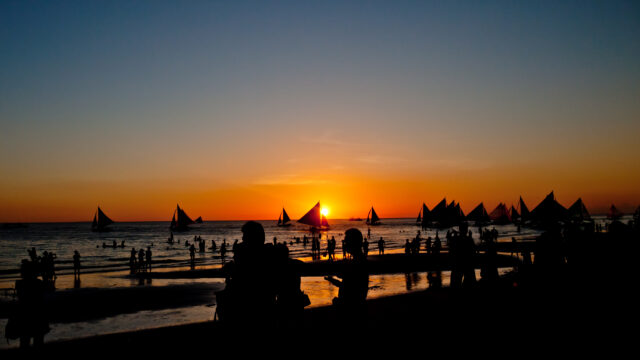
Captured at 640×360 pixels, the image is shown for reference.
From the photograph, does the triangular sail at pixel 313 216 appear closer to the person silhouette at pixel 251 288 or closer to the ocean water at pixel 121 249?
the ocean water at pixel 121 249

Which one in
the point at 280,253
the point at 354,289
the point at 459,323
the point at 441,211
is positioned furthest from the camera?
the point at 441,211

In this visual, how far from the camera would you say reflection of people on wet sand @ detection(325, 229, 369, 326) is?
558 centimetres

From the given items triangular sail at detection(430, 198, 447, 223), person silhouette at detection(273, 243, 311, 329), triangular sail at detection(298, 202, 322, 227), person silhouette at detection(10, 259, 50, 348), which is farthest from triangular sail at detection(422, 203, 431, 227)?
person silhouette at detection(273, 243, 311, 329)

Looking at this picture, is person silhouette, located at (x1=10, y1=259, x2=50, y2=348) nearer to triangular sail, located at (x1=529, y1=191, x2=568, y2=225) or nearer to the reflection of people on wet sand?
the reflection of people on wet sand

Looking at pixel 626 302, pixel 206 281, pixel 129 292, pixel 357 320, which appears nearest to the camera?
pixel 357 320

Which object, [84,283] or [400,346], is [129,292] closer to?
[84,283]

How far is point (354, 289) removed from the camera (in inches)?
220

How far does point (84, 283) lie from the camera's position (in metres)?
26.4

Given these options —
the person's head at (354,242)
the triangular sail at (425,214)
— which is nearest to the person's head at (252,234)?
the person's head at (354,242)

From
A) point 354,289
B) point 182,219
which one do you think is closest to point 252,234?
point 354,289

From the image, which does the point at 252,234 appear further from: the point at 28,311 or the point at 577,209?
Answer: the point at 577,209

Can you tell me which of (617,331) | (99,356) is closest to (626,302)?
(617,331)

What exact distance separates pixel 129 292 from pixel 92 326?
8157mm

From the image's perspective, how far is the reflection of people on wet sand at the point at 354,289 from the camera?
5582 mm
